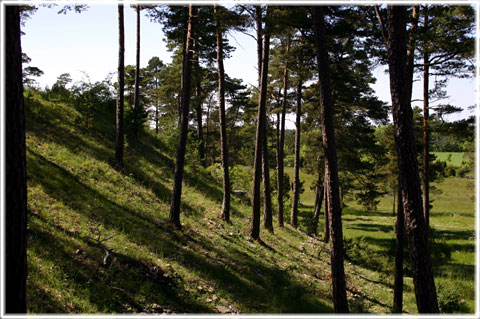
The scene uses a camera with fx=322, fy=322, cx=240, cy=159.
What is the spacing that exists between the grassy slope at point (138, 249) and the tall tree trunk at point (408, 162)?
137 inches

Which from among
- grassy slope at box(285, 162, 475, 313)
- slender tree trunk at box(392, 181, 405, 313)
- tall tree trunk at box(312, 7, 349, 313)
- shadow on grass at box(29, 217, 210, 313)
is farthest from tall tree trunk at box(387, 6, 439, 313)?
grassy slope at box(285, 162, 475, 313)

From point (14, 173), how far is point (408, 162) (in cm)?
639

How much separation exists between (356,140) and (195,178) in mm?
10130

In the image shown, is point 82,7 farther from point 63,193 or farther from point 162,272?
point 162,272

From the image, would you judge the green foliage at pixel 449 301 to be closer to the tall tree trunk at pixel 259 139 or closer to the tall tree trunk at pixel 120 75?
the tall tree trunk at pixel 259 139

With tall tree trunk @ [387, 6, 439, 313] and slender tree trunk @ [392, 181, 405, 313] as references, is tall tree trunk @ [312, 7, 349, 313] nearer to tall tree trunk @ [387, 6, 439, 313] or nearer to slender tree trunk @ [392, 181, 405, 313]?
tall tree trunk @ [387, 6, 439, 313]

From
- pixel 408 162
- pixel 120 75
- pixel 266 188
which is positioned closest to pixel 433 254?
pixel 266 188

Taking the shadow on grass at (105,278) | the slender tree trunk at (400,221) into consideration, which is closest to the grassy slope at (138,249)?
the shadow on grass at (105,278)

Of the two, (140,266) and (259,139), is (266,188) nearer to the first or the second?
(259,139)

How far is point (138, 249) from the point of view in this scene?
335 inches

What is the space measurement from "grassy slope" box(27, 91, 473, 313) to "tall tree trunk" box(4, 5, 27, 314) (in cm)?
146

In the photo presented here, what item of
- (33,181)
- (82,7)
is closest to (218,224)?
(33,181)

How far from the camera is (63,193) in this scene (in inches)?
386

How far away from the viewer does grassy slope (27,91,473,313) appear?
6.46m
